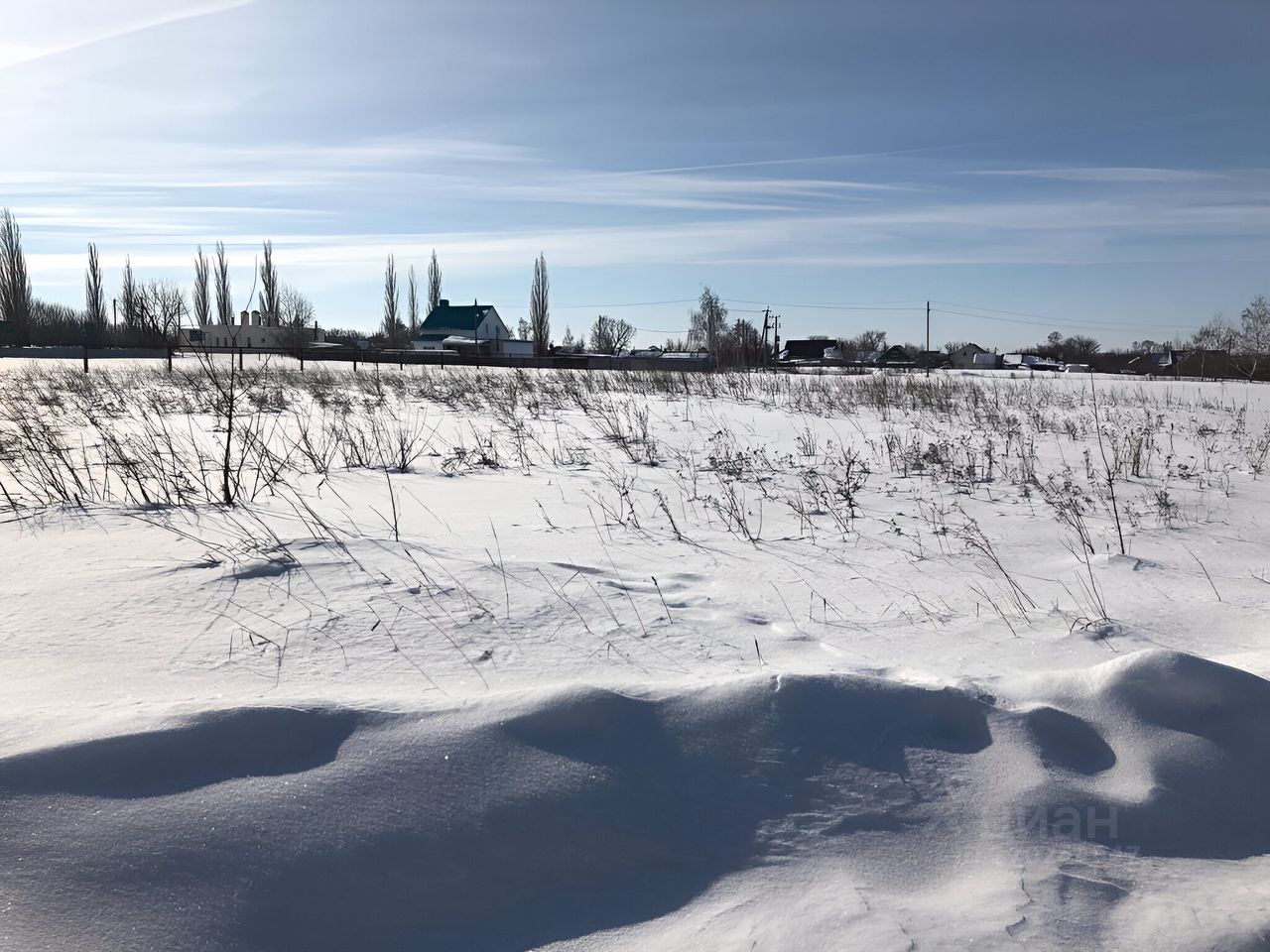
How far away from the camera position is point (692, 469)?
654 cm

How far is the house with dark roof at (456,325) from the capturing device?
6644cm

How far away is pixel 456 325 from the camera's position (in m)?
67.5

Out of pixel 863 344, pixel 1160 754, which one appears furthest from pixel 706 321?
pixel 1160 754

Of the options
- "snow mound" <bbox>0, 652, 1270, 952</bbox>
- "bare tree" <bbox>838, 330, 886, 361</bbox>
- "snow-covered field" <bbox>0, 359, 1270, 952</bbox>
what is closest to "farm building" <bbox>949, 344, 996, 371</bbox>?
"bare tree" <bbox>838, 330, 886, 361</bbox>

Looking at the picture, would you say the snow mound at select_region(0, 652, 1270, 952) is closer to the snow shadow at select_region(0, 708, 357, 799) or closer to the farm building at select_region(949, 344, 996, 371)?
the snow shadow at select_region(0, 708, 357, 799)

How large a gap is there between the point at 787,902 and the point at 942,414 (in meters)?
10.7

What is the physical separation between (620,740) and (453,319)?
69.4 m

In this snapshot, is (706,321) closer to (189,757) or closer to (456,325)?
(456,325)

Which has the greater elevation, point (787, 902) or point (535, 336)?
point (535, 336)

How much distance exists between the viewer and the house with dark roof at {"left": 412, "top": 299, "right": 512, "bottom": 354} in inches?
2616

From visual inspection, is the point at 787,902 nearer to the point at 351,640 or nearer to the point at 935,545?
the point at 351,640

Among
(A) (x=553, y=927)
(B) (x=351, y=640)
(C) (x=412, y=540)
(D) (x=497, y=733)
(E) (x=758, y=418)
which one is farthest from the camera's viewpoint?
(E) (x=758, y=418)

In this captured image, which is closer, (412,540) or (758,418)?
(412,540)

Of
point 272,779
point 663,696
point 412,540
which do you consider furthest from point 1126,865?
point 412,540
